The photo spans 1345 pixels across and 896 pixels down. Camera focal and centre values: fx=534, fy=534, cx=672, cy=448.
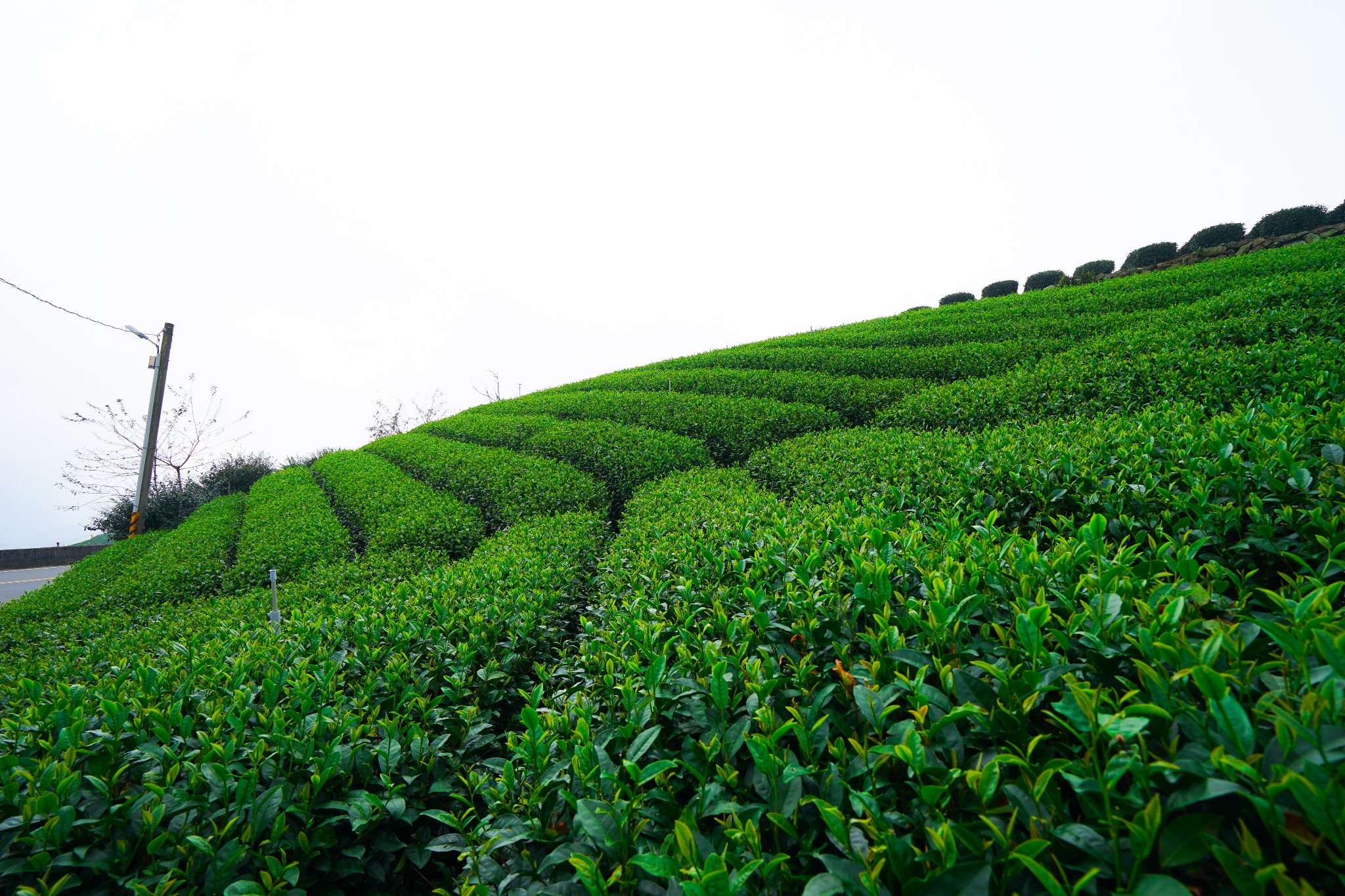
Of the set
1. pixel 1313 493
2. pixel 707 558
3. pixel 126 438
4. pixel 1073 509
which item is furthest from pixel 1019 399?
pixel 126 438

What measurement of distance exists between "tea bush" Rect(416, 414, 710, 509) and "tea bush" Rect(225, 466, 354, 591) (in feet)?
13.5

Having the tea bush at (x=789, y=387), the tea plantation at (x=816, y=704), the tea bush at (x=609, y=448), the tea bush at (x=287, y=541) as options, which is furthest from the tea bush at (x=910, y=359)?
the tea bush at (x=287, y=541)

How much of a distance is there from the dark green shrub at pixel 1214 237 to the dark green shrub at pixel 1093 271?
219 cm

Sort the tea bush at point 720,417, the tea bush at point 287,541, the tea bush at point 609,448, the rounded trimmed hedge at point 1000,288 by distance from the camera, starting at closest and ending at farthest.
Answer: the tea bush at point 287,541
the tea bush at point 609,448
the tea bush at point 720,417
the rounded trimmed hedge at point 1000,288

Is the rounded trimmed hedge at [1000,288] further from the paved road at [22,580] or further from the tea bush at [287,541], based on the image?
the paved road at [22,580]

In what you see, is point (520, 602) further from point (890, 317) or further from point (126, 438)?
point (126, 438)

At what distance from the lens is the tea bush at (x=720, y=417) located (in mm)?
10445

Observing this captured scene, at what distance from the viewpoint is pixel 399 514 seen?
925 centimetres

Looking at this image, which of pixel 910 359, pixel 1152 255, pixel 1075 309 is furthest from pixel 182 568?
pixel 1152 255

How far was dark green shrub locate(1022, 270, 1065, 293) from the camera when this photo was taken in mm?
23125

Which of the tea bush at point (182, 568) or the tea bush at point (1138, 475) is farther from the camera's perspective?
the tea bush at point (182, 568)

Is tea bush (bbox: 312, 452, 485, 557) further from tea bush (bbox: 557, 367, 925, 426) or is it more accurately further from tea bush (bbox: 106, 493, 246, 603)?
tea bush (bbox: 557, 367, 925, 426)

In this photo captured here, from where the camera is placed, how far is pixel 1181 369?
6.25m

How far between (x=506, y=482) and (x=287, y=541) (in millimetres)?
3785
